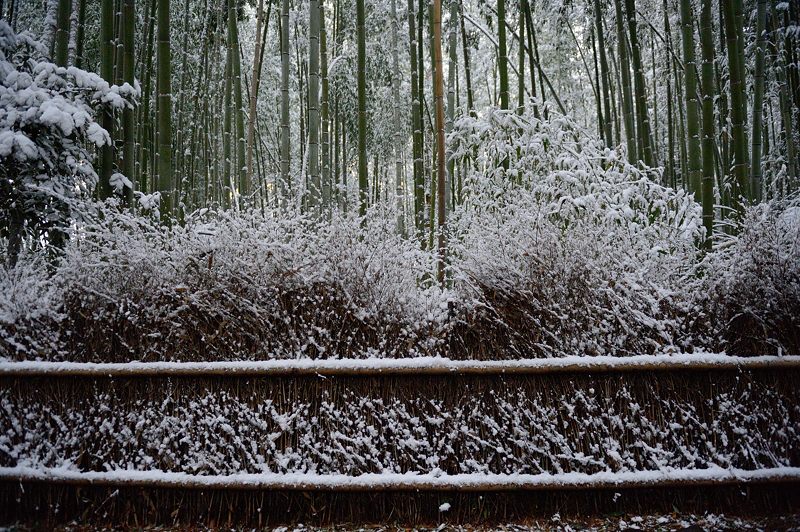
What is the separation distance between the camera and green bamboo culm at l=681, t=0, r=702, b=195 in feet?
12.6

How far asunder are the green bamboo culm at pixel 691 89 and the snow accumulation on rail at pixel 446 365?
1.85 m

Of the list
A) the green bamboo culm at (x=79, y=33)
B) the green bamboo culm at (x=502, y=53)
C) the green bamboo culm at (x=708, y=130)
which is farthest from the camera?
the green bamboo culm at (x=79, y=33)

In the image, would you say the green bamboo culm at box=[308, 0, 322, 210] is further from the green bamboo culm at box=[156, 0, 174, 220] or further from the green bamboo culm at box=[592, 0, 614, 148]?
the green bamboo culm at box=[592, 0, 614, 148]

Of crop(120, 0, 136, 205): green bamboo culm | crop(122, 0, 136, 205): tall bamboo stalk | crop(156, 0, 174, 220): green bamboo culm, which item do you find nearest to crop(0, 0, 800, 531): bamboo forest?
crop(156, 0, 174, 220): green bamboo culm

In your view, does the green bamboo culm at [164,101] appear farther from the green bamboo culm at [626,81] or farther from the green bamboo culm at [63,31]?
the green bamboo culm at [626,81]

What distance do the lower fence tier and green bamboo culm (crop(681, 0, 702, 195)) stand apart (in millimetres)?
2035

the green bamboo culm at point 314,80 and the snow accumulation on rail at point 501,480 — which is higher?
the green bamboo culm at point 314,80

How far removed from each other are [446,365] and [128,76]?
355cm

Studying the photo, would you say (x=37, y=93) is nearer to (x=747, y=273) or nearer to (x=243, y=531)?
(x=243, y=531)

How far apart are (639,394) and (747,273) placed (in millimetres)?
819

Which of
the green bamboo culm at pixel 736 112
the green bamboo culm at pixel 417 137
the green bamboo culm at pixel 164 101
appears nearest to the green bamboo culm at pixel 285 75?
the green bamboo culm at pixel 417 137

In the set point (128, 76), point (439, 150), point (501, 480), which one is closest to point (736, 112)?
point (439, 150)

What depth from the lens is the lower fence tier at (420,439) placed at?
2424 millimetres

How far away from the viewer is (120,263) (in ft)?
9.07
